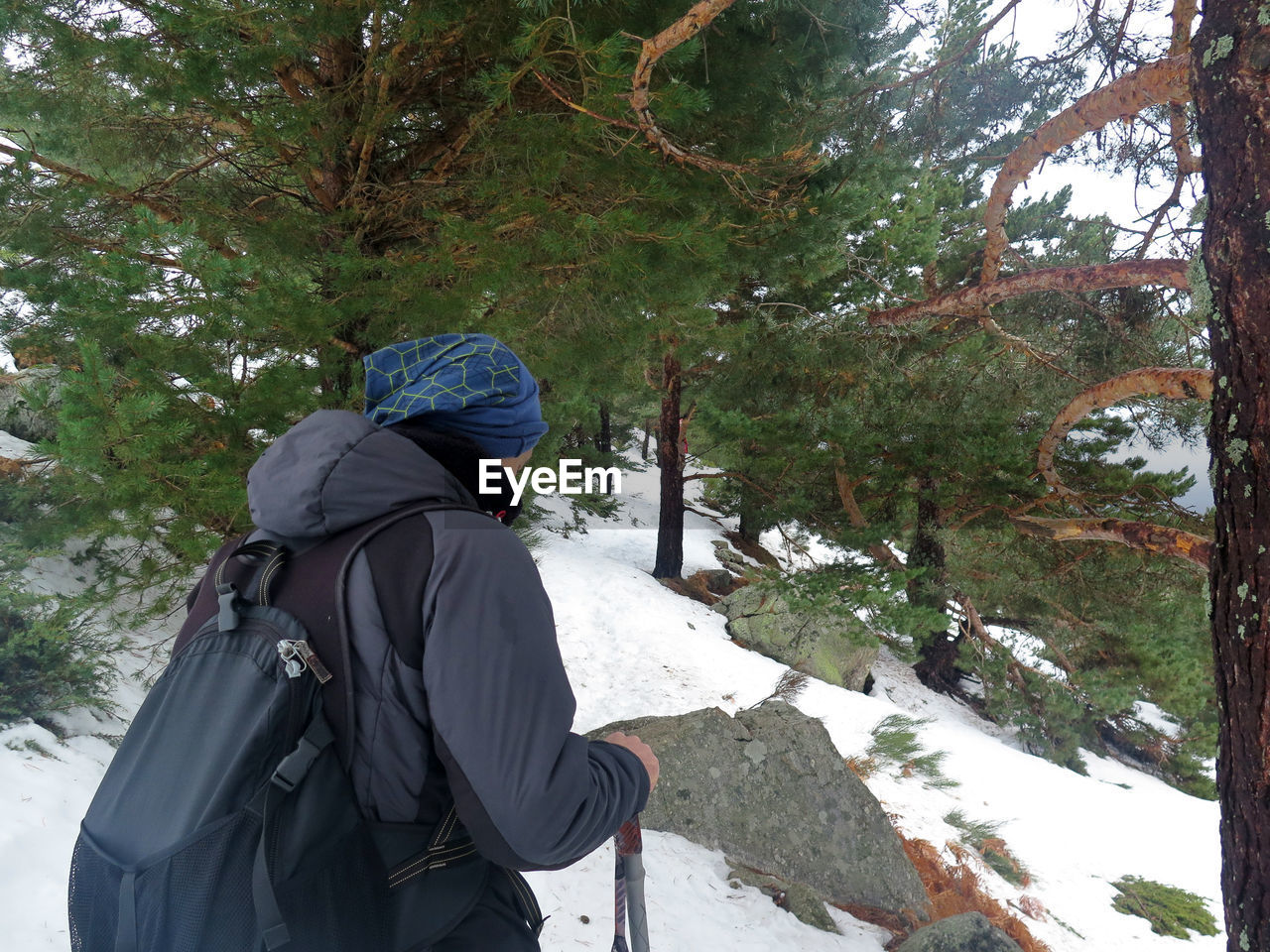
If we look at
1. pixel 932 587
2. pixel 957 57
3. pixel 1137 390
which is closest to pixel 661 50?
pixel 957 57

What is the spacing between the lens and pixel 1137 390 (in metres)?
3.66

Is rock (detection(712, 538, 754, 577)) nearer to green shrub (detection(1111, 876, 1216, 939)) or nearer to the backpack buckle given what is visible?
green shrub (detection(1111, 876, 1216, 939))

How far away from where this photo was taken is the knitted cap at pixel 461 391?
53.6 inches

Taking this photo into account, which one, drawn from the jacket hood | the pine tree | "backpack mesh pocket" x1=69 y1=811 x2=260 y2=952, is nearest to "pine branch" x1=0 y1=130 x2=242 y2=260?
the pine tree

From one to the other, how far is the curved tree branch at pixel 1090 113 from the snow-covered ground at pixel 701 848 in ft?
13.5

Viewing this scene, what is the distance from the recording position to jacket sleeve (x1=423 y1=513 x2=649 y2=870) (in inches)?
41.5

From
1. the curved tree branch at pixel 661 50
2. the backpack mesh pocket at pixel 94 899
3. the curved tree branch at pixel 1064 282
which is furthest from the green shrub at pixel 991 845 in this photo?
the backpack mesh pocket at pixel 94 899

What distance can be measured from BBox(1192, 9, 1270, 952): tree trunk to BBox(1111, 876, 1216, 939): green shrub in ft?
15.3

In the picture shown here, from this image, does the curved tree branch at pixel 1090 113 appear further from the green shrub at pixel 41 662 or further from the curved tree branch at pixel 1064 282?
the green shrub at pixel 41 662

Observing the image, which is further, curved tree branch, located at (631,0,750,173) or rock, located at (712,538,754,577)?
rock, located at (712,538,754,577)

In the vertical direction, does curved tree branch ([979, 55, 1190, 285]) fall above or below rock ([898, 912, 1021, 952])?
above

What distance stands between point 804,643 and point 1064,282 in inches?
286

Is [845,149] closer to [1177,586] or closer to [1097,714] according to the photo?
[1177,586]

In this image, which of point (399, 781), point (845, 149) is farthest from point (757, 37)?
point (399, 781)
